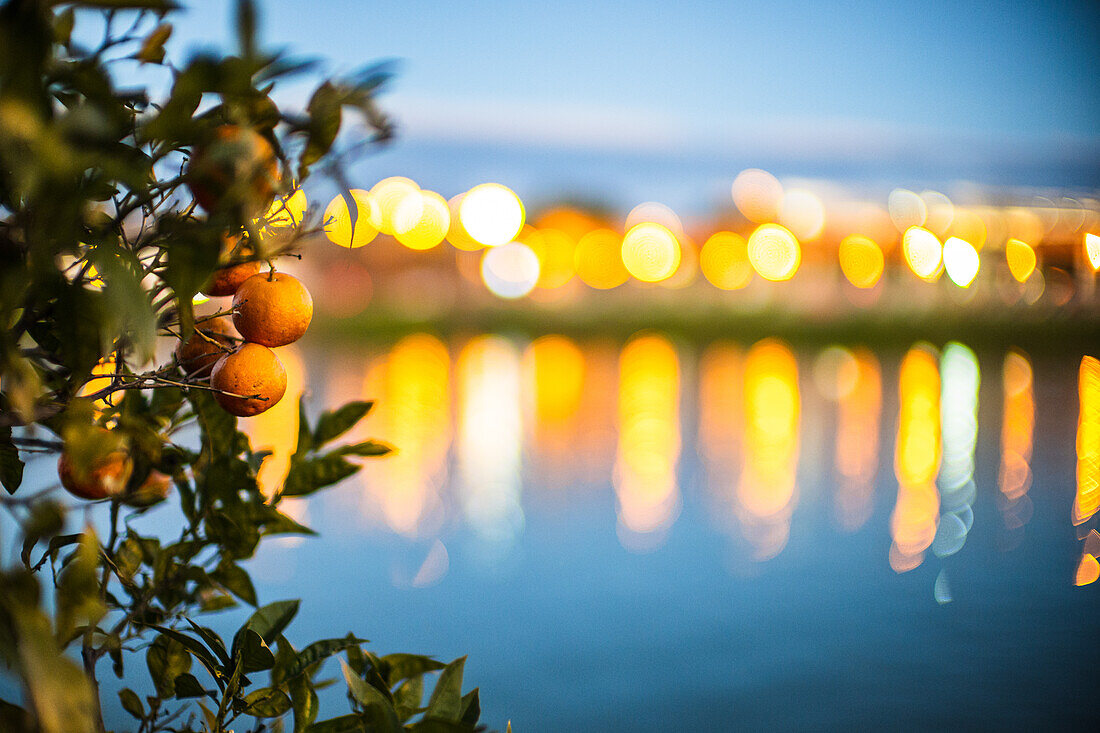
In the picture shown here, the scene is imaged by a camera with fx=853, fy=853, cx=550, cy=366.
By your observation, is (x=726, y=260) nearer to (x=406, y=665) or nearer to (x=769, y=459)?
(x=769, y=459)

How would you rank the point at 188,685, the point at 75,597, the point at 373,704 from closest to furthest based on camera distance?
1. the point at 75,597
2. the point at 373,704
3. the point at 188,685

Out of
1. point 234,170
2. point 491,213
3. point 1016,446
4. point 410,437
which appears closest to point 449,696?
point 234,170

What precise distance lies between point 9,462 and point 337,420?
327mm

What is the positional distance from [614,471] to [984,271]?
40.5ft

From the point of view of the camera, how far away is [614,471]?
532 centimetres

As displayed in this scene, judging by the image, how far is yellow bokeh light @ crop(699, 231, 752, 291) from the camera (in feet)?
82.7

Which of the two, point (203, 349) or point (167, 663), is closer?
point (203, 349)

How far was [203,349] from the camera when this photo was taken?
0.83 m

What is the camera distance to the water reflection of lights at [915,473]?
12.6ft

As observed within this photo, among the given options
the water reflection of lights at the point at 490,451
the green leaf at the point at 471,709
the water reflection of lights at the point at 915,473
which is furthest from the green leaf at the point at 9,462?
the water reflection of lights at the point at 915,473

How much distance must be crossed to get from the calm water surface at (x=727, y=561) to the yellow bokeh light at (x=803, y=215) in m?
14.6

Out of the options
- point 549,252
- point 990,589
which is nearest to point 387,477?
point 990,589

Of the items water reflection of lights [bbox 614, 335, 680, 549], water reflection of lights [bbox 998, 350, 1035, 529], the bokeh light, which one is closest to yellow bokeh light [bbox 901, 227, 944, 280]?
water reflection of lights [bbox 998, 350, 1035, 529]

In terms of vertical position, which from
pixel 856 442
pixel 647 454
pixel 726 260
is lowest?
pixel 647 454
